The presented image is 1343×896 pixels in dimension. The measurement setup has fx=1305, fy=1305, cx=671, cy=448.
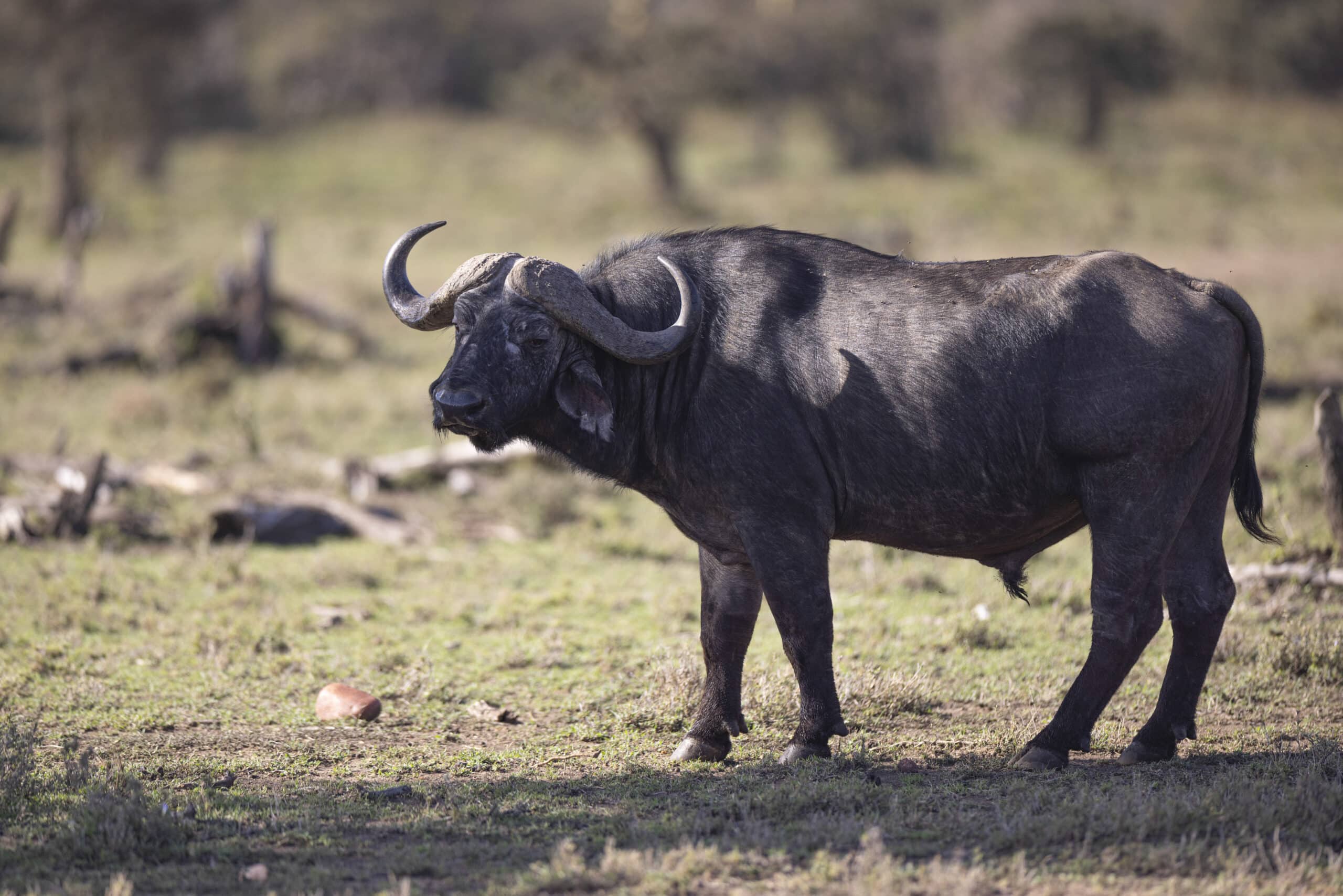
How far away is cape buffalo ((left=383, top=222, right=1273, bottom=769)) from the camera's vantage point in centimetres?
561

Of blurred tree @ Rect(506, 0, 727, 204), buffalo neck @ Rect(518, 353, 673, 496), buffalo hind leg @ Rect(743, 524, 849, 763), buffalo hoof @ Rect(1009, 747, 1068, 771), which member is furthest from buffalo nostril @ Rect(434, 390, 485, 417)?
blurred tree @ Rect(506, 0, 727, 204)

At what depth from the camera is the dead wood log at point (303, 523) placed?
414 inches

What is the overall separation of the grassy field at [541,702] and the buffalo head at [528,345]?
5.28ft

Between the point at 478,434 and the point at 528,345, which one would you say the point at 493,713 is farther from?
the point at 528,345

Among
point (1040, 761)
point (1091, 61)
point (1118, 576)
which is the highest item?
point (1091, 61)

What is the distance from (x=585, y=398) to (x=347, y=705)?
2.16 meters

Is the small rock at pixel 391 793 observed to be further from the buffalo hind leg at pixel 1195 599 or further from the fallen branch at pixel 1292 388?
the fallen branch at pixel 1292 388

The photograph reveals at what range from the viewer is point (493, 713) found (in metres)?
6.80

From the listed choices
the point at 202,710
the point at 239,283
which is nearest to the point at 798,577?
the point at 202,710

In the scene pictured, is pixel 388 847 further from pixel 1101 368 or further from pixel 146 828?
pixel 1101 368

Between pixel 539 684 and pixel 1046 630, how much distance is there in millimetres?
3164

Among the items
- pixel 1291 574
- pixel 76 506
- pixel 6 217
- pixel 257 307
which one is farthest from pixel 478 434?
pixel 6 217

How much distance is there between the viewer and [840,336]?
5.89m

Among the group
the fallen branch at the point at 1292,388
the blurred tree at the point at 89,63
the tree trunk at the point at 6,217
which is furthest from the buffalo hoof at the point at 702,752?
the blurred tree at the point at 89,63
